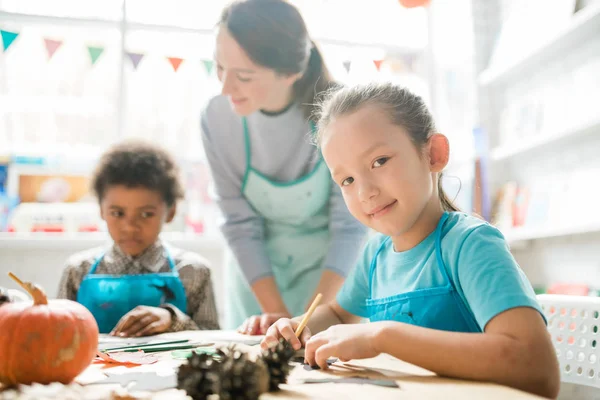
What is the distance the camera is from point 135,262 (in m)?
1.54

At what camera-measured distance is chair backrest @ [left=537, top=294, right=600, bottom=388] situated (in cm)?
93

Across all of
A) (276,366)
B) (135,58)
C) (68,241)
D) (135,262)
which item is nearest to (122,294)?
(135,262)

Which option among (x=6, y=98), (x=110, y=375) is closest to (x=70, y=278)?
(x=110, y=375)

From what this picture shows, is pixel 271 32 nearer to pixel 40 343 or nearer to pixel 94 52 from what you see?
pixel 40 343

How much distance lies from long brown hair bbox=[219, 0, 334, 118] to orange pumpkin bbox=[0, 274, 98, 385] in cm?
80

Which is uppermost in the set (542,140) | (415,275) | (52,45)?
(52,45)

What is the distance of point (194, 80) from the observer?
9.45 ft

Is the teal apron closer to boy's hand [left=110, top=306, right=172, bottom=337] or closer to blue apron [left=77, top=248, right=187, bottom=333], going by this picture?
blue apron [left=77, top=248, right=187, bottom=333]

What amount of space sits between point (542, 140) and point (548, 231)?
1.26 feet

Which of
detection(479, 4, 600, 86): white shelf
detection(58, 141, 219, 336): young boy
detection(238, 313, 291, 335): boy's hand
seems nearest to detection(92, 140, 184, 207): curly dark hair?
detection(58, 141, 219, 336): young boy

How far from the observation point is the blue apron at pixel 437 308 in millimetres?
755

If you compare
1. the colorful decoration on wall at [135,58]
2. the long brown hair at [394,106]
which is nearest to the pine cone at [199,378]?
the long brown hair at [394,106]

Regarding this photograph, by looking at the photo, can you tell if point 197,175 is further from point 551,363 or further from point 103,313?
point 551,363

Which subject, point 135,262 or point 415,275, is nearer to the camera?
point 415,275
